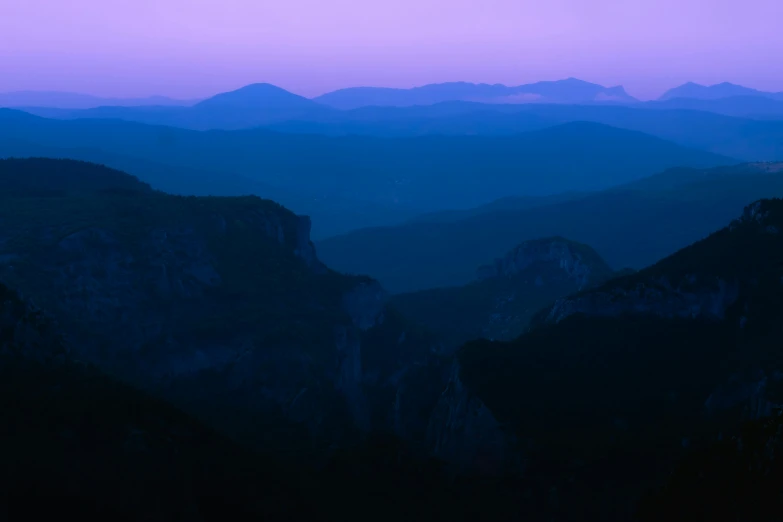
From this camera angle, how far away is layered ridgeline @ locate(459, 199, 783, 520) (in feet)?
116

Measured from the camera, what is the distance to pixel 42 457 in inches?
960

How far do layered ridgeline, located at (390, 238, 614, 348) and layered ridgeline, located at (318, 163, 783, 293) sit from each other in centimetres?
2769

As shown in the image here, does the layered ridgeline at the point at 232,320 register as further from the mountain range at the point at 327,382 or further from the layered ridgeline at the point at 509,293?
the layered ridgeline at the point at 509,293

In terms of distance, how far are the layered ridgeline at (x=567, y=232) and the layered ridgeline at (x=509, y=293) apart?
90.9ft

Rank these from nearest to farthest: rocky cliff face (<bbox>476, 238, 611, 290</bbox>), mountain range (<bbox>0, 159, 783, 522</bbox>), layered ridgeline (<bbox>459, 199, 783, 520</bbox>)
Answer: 1. mountain range (<bbox>0, 159, 783, 522</bbox>)
2. layered ridgeline (<bbox>459, 199, 783, 520</bbox>)
3. rocky cliff face (<bbox>476, 238, 611, 290</bbox>)

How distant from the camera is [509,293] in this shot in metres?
89.1

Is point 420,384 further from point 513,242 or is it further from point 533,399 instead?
point 513,242

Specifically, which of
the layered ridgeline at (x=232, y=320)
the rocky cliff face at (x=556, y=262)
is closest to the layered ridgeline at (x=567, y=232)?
the rocky cliff face at (x=556, y=262)

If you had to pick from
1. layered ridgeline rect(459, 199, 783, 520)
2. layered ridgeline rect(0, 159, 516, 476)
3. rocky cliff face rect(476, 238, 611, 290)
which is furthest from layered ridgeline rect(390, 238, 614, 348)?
layered ridgeline rect(459, 199, 783, 520)

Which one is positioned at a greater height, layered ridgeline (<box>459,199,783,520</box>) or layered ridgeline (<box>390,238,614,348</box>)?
layered ridgeline (<box>459,199,783,520</box>)

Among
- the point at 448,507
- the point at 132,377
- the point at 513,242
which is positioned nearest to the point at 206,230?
the point at 132,377

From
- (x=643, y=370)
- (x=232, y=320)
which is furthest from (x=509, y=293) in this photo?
(x=643, y=370)

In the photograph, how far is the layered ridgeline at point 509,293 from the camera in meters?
81.5

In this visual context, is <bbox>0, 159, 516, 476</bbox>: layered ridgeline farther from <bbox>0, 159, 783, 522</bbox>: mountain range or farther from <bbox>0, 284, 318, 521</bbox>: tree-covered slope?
<bbox>0, 284, 318, 521</bbox>: tree-covered slope
